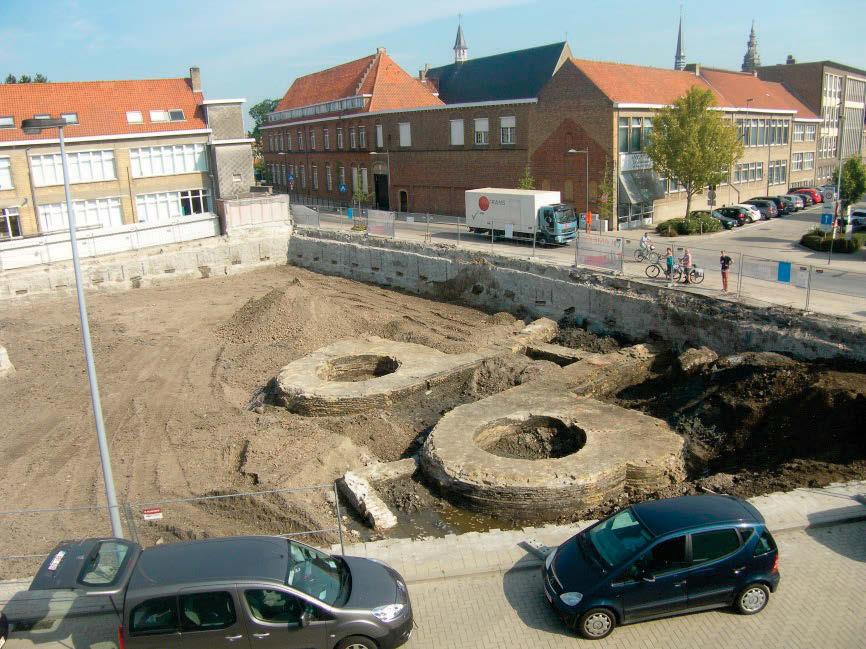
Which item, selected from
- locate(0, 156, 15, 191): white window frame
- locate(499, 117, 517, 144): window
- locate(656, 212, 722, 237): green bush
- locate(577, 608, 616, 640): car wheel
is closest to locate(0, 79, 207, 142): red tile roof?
locate(0, 156, 15, 191): white window frame

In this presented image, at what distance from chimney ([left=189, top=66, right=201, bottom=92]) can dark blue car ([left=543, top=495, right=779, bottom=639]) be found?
43815 mm

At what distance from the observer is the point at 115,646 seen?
836 cm

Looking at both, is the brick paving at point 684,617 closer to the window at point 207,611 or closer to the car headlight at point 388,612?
the car headlight at point 388,612

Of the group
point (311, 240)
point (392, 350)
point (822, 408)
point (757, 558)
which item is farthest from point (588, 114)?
point (757, 558)

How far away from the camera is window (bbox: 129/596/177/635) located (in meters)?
7.91

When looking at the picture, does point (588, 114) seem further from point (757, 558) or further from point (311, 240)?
point (757, 558)

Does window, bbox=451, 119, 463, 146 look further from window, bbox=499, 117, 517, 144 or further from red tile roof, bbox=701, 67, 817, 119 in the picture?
red tile roof, bbox=701, 67, 817, 119

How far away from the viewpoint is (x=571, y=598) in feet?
29.3

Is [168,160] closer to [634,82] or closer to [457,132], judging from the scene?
[457,132]

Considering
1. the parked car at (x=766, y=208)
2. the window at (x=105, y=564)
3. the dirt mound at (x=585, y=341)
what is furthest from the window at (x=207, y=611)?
the parked car at (x=766, y=208)

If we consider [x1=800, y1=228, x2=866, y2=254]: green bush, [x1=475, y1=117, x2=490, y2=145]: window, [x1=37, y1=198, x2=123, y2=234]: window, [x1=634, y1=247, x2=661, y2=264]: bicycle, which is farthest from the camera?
[x1=475, y1=117, x2=490, y2=145]: window

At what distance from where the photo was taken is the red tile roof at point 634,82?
37.5m

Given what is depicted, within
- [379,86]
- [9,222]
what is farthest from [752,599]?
[379,86]

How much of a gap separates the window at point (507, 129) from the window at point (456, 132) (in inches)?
126
